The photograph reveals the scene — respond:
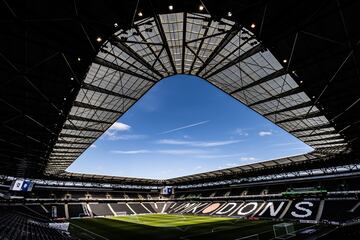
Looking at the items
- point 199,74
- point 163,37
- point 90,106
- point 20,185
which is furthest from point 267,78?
point 20,185

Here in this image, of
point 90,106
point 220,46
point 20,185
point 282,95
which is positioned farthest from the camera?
point 20,185

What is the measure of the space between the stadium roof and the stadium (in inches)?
3.4

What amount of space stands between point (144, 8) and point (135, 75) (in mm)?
10745

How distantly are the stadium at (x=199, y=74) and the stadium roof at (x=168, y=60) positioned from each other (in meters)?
0.09

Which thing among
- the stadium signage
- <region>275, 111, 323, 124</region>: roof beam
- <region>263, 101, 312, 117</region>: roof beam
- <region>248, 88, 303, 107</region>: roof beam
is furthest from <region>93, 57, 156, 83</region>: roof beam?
the stadium signage

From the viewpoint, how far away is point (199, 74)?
80.2 ft

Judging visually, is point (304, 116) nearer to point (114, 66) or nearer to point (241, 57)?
point (241, 57)

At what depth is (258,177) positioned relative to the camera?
198ft

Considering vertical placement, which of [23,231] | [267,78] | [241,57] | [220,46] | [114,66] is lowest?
[23,231]

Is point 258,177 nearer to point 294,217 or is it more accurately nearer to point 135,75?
point 294,217

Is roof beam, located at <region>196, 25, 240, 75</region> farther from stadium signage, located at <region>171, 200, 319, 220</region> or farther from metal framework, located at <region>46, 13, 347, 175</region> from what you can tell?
stadium signage, located at <region>171, 200, 319, 220</region>

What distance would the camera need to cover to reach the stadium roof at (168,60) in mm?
11438

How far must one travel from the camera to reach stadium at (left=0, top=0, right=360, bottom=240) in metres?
11.6

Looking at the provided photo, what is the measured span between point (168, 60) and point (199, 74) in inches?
156
